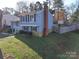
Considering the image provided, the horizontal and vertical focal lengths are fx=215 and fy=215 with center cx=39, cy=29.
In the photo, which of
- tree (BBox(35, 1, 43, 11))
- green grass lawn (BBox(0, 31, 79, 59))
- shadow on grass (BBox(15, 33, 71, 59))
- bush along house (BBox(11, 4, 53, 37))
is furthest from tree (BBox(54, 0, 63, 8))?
shadow on grass (BBox(15, 33, 71, 59))

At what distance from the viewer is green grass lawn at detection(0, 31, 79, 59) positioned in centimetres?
2488

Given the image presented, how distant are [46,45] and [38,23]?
8409 millimetres

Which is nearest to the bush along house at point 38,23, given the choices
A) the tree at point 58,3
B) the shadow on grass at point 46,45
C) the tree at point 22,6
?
the shadow on grass at point 46,45

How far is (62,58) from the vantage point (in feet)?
83.5

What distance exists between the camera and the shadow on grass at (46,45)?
26.8 meters

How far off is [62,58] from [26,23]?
672 inches

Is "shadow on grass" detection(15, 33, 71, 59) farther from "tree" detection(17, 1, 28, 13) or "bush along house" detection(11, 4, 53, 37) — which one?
"tree" detection(17, 1, 28, 13)

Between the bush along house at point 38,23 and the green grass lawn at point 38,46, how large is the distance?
1.65 meters

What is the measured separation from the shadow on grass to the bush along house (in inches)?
75.2

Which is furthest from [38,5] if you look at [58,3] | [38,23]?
[38,23]

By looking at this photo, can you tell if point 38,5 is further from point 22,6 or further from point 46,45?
point 46,45

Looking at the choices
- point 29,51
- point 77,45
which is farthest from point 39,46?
point 77,45

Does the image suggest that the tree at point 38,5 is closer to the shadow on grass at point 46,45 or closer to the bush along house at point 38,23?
the bush along house at point 38,23

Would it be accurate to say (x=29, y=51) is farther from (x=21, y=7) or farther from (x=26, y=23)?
(x=21, y=7)
